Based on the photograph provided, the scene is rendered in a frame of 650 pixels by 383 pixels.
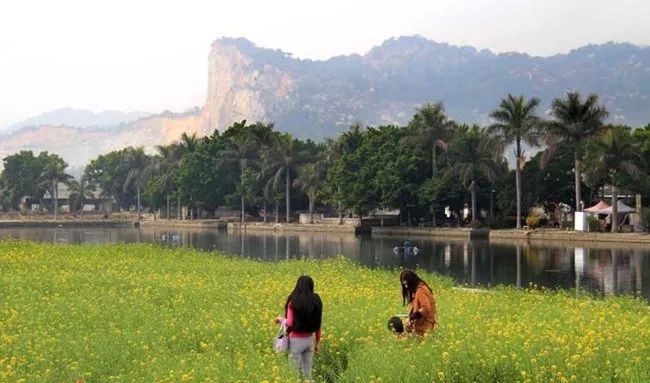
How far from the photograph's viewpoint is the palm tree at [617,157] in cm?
6594

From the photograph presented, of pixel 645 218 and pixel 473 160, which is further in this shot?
pixel 473 160

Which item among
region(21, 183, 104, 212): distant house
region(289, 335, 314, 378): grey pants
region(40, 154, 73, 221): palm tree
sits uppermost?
region(40, 154, 73, 221): palm tree

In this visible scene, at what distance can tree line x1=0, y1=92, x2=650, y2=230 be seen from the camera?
70875 millimetres

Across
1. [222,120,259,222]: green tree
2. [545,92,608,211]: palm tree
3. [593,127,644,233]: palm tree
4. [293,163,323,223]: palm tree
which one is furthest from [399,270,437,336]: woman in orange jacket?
[222,120,259,222]: green tree

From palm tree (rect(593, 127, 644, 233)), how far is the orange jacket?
56.8 metres

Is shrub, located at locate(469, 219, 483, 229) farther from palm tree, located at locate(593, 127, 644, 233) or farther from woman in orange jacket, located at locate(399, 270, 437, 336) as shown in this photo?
woman in orange jacket, located at locate(399, 270, 437, 336)

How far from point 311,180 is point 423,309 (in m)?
89.8

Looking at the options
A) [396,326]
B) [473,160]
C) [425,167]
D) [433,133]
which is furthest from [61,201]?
[396,326]

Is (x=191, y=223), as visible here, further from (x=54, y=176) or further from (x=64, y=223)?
(x=54, y=176)

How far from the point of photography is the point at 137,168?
511ft

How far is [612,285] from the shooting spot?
3456cm

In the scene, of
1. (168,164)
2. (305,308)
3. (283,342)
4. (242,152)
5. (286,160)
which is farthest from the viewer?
(168,164)

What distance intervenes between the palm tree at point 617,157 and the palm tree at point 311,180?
4320 cm

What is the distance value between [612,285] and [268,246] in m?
38.5
